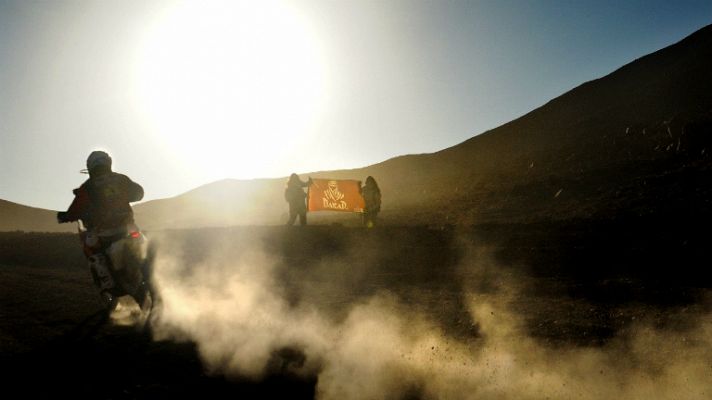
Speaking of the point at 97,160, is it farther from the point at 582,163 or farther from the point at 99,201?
the point at 582,163

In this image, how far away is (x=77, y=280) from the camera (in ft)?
35.0

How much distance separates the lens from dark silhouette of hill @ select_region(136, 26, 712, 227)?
907 inches

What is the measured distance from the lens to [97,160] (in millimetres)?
6523

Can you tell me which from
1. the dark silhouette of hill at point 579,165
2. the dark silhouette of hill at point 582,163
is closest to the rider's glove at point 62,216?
the dark silhouette of hill at point 579,165

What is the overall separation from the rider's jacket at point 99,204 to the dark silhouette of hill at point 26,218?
64.0 m

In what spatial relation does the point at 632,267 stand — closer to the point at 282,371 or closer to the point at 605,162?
the point at 282,371

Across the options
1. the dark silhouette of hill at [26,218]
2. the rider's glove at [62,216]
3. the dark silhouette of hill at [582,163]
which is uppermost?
the dark silhouette of hill at [26,218]

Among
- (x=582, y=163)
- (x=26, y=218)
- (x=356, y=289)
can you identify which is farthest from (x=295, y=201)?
(x=26, y=218)

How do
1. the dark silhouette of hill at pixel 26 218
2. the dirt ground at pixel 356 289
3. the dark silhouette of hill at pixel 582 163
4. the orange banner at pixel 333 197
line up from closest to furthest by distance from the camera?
the dirt ground at pixel 356 289, the dark silhouette of hill at pixel 582 163, the orange banner at pixel 333 197, the dark silhouette of hill at pixel 26 218

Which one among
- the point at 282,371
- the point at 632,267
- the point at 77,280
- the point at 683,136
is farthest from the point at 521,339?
the point at 683,136

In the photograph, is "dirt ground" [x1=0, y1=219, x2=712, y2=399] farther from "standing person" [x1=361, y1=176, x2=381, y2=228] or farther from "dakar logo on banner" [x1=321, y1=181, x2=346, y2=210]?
"dakar logo on banner" [x1=321, y1=181, x2=346, y2=210]

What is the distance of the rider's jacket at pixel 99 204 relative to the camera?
6508mm

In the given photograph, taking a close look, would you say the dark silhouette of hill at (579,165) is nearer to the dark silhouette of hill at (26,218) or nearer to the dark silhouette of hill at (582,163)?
the dark silhouette of hill at (582,163)

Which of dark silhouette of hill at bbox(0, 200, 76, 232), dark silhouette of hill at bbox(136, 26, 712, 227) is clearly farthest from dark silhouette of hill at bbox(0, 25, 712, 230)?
dark silhouette of hill at bbox(0, 200, 76, 232)
